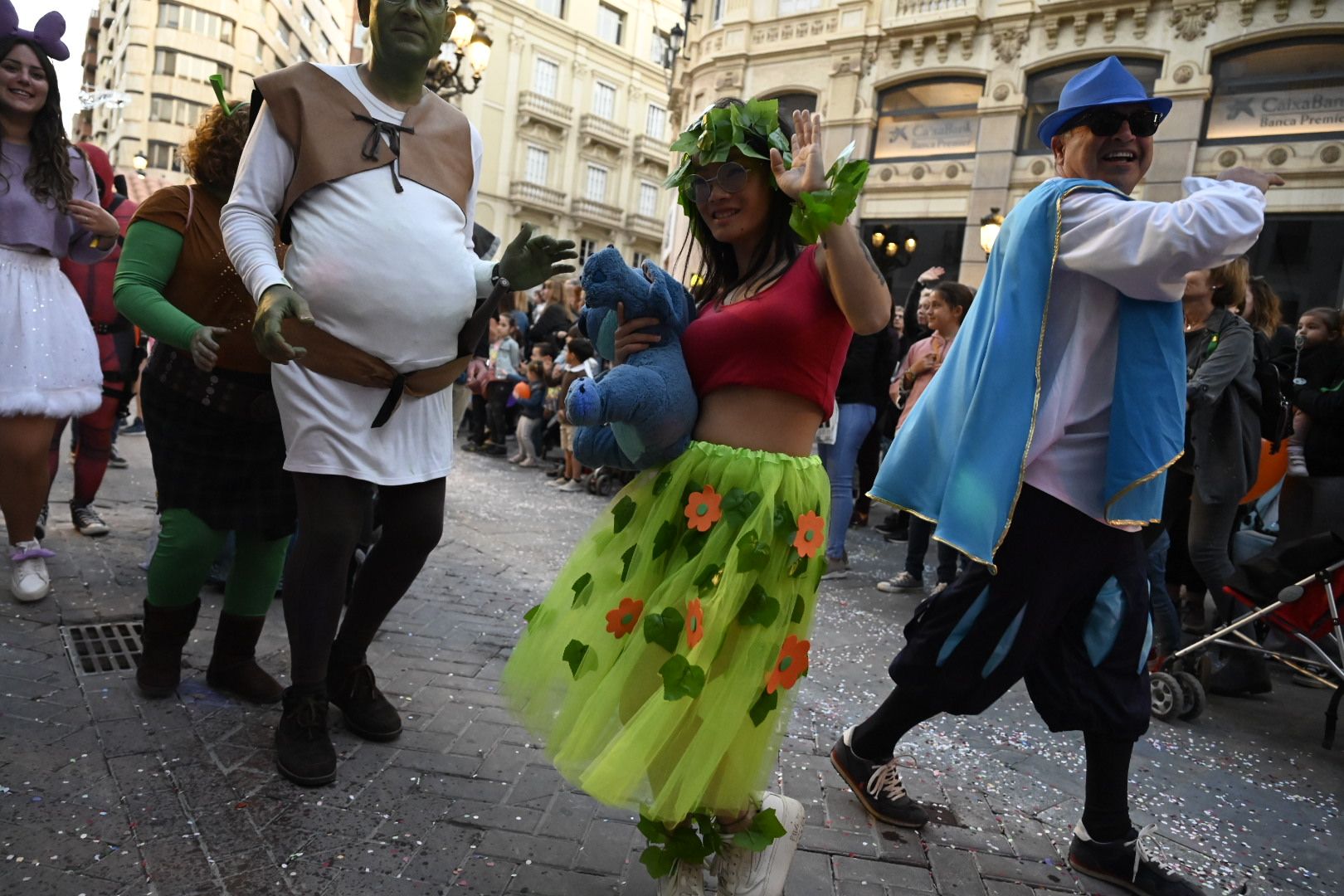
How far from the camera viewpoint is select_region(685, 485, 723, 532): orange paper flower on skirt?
192 cm

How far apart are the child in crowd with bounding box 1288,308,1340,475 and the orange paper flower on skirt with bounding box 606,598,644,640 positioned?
4.82 m

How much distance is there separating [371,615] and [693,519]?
1423mm

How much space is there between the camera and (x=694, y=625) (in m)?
1.86

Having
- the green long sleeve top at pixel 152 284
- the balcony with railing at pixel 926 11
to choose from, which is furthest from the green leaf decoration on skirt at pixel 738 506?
the balcony with railing at pixel 926 11

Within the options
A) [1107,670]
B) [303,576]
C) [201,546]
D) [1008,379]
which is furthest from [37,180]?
[1107,670]

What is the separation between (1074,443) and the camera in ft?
7.95

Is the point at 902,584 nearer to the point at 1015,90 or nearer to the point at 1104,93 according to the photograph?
the point at 1104,93

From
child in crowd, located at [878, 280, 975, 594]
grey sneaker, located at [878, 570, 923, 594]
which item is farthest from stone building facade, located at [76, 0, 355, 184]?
grey sneaker, located at [878, 570, 923, 594]

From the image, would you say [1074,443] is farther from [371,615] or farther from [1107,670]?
[371,615]

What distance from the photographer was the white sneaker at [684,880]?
1.97 metres

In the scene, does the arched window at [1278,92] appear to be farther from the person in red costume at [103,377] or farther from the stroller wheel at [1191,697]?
the person in red costume at [103,377]

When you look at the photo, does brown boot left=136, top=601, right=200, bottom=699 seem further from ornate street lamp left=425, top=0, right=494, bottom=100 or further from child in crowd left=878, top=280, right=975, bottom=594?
ornate street lamp left=425, top=0, right=494, bottom=100

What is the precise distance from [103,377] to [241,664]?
229 centimetres

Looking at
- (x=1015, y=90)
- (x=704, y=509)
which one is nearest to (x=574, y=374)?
(x=704, y=509)
